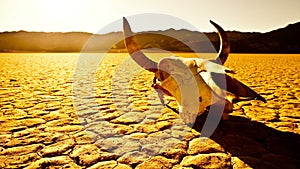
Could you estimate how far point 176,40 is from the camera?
149 feet

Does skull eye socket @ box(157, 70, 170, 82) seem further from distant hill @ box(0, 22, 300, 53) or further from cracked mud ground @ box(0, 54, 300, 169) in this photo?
distant hill @ box(0, 22, 300, 53)

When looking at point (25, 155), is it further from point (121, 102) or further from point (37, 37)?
point (37, 37)

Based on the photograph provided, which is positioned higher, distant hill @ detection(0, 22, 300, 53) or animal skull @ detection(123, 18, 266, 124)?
distant hill @ detection(0, 22, 300, 53)

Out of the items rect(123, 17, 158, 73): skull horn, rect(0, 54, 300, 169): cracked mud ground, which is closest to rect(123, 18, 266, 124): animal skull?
rect(123, 17, 158, 73): skull horn

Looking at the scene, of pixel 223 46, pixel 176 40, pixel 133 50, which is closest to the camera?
pixel 133 50

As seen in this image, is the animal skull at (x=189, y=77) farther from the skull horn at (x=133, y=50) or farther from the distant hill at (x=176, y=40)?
the distant hill at (x=176, y=40)

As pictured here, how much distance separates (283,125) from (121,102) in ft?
7.54

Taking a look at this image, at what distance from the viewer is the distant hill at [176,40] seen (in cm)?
3519

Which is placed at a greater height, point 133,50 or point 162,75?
point 133,50

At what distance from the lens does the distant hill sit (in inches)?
1385

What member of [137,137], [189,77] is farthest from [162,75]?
[137,137]

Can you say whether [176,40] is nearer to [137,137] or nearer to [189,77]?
[189,77]

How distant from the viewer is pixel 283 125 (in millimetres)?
2473

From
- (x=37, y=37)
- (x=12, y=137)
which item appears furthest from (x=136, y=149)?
(x=37, y=37)
